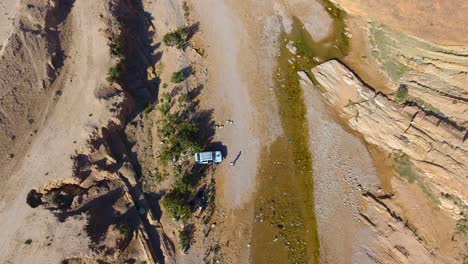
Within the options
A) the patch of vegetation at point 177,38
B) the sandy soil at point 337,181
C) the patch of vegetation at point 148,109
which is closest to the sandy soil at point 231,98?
the patch of vegetation at point 177,38

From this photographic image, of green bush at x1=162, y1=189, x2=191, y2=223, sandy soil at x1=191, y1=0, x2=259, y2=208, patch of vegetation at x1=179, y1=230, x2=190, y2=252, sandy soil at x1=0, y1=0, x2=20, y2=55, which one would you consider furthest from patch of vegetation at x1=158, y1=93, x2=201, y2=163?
sandy soil at x1=0, y1=0, x2=20, y2=55

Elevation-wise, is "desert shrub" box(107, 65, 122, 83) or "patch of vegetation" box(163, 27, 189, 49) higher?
"patch of vegetation" box(163, 27, 189, 49)

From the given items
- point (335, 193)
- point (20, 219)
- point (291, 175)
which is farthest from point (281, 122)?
point (20, 219)

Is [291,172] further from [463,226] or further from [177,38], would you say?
[177,38]

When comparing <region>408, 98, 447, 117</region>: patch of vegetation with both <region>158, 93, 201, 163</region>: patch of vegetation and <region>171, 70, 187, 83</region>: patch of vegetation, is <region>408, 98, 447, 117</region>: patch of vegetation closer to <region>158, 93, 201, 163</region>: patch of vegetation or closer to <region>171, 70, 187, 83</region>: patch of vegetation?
<region>158, 93, 201, 163</region>: patch of vegetation

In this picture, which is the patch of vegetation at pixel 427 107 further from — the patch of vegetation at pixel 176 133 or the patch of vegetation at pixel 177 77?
the patch of vegetation at pixel 177 77

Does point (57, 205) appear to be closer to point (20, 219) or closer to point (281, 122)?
point (20, 219)
